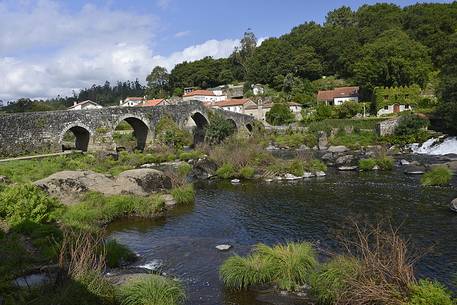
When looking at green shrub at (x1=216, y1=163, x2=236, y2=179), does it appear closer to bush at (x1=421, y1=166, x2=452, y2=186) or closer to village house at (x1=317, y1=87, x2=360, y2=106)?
bush at (x1=421, y1=166, x2=452, y2=186)

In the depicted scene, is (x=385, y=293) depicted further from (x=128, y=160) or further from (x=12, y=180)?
(x=128, y=160)

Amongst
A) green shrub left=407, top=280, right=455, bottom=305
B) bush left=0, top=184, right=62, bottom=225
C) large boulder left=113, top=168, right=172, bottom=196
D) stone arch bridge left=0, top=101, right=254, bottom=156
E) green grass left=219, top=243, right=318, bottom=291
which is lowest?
green grass left=219, top=243, right=318, bottom=291

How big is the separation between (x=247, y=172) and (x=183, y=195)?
351 inches

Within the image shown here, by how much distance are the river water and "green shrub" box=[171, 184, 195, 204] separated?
2.12ft

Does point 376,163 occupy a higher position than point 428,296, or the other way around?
point 428,296

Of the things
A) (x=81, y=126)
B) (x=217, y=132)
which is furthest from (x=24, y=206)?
(x=217, y=132)

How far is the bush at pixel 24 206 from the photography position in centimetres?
1670

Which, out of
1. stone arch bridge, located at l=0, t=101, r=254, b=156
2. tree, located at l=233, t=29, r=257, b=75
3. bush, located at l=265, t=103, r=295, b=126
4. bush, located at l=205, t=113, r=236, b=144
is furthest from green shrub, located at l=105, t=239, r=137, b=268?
tree, located at l=233, t=29, r=257, b=75

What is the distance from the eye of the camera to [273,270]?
12.4 metres

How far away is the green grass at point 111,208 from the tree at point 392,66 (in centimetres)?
5747

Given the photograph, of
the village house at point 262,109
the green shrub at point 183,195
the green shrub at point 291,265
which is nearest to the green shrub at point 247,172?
the green shrub at point 183,195

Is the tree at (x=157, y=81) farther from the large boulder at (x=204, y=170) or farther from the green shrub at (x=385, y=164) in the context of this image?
the green shrub at (x=385, y=164)

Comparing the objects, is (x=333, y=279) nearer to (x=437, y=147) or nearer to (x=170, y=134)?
(x=437, y=147)

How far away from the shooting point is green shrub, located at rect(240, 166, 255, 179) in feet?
106
